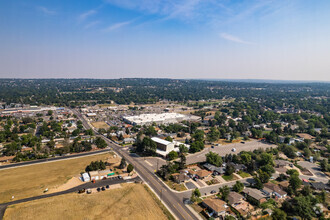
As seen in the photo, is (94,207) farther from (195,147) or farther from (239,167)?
(239,167)

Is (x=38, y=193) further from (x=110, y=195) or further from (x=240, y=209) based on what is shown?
(x=240, y=209)

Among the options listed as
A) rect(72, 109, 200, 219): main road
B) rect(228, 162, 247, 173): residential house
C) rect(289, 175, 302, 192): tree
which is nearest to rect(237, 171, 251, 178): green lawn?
rect(228, 162, 247, 173): residential house

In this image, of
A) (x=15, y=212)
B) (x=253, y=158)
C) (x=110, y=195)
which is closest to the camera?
(x=15, y=212)

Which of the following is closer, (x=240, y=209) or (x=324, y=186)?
(x=240, y=209)

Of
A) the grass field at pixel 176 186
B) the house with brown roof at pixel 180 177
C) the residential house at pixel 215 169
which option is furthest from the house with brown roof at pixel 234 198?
the house with brown roof at pixel 180 177

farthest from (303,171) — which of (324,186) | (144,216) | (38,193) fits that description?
(38,193)

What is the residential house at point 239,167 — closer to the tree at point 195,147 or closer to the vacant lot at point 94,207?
the tree at point 195,147

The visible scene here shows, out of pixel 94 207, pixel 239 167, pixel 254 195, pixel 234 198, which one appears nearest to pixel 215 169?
pixel 239 167
